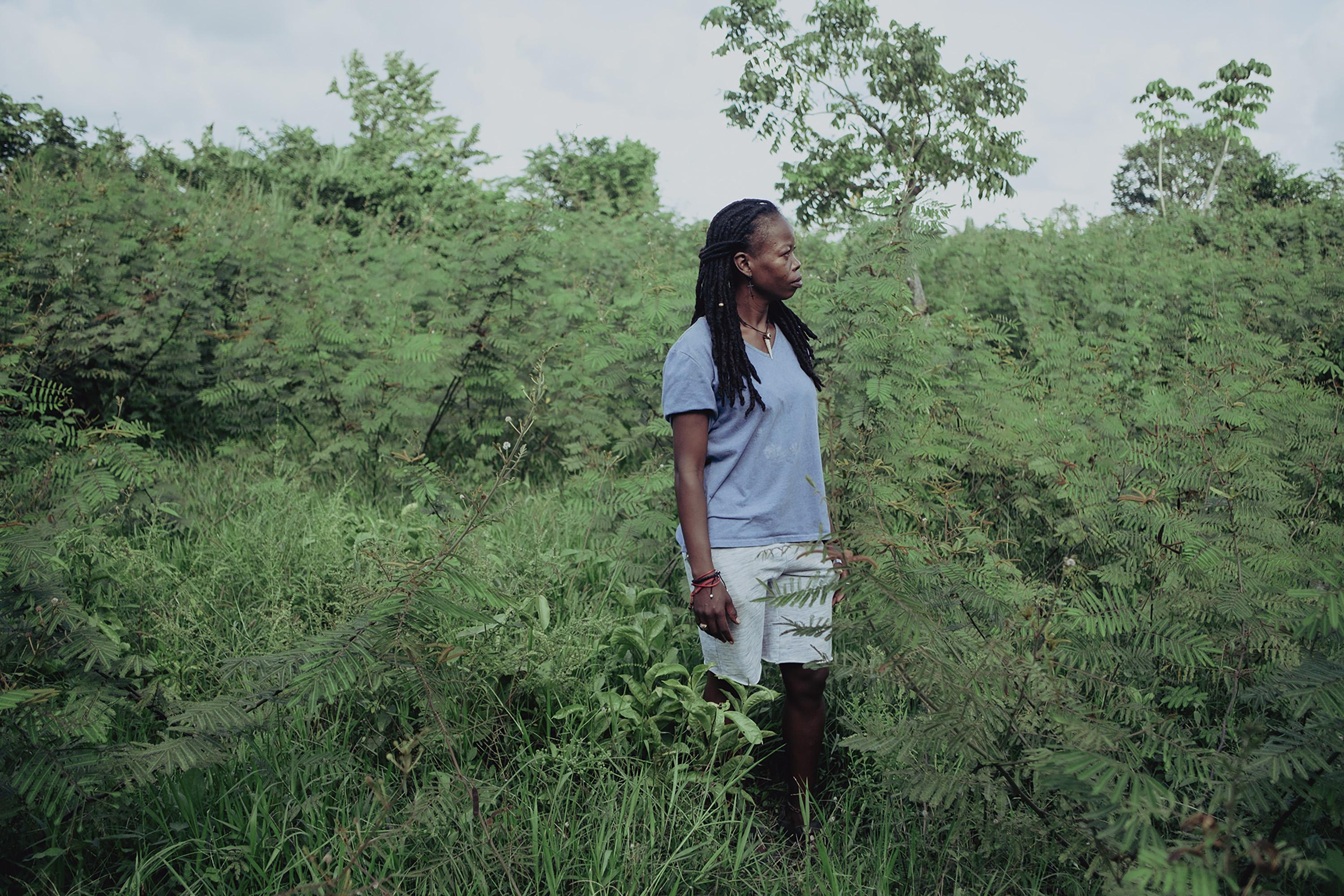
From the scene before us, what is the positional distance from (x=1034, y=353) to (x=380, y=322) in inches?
199

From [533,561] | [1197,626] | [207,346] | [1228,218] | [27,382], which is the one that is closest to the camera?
[1197,626]

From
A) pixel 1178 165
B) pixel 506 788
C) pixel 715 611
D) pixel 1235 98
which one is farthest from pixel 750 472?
pixel 1178 165

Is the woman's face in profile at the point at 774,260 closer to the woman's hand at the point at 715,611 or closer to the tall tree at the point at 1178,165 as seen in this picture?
the woman's hand at the point at 715,611

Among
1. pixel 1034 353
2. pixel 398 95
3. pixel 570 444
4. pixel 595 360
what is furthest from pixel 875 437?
pixel 398 95

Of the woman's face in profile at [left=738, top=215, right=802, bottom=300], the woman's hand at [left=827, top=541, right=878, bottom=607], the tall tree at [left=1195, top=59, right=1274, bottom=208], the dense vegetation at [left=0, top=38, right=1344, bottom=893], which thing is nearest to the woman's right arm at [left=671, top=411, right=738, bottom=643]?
the dense vegetation at [left=0, top=38, right=1344, bottom=893]

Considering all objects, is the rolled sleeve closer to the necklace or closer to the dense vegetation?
the necklace

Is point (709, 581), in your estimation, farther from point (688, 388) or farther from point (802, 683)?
point (688, 388)

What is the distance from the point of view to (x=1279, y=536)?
3.19m

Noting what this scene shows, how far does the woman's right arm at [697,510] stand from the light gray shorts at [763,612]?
0.16 ft

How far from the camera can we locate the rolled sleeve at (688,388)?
2684mm

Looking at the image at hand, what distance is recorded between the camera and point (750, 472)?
2771 mm

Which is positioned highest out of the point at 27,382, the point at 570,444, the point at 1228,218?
the point at 1228,218

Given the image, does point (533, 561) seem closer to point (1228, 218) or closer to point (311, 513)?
point (311, 513)

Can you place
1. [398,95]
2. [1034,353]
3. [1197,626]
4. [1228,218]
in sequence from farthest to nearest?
[398,95]
[1228,218]
[1034,353]
[1197,626]
